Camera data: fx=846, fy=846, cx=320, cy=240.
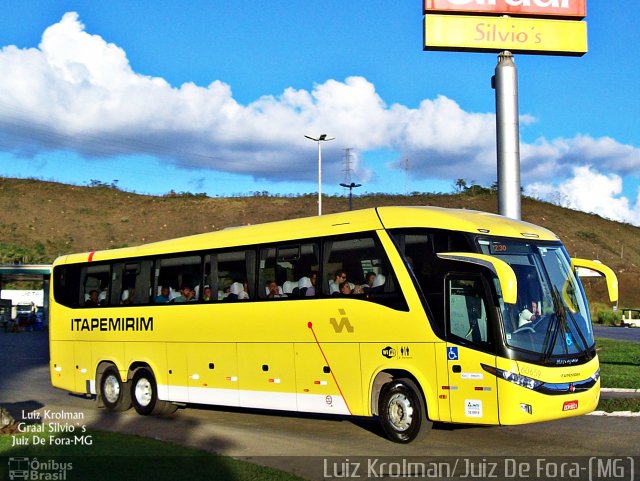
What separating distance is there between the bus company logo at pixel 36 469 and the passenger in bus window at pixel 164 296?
665 centimetres

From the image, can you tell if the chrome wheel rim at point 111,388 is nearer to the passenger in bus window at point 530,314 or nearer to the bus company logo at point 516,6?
the passenger in bus window at point 530,314

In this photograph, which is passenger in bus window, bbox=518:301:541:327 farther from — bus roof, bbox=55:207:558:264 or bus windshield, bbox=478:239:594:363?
bus roof, bbox=55:207:558:264

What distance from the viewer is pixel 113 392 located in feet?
61.0

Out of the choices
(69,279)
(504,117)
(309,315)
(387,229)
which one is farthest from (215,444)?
(504,117)

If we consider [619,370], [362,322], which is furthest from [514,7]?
[362,322]

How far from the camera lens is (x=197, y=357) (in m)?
16.8

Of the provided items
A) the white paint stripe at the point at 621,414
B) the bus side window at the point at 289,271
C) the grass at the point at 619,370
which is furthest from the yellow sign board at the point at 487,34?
the white paint stripe at the point at 621,414

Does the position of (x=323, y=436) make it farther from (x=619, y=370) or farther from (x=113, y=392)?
(x=619, y=370)

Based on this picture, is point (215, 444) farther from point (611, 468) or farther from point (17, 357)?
point (17, 357)

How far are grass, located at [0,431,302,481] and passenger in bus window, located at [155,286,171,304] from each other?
4.72 meters

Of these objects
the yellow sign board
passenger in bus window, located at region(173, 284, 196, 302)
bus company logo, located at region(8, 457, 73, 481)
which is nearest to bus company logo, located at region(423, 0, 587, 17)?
the yellow sign board

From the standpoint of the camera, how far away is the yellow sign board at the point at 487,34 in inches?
1075

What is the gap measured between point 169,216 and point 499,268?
315 feet

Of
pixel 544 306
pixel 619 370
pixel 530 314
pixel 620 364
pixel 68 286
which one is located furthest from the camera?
pixel 620 364
